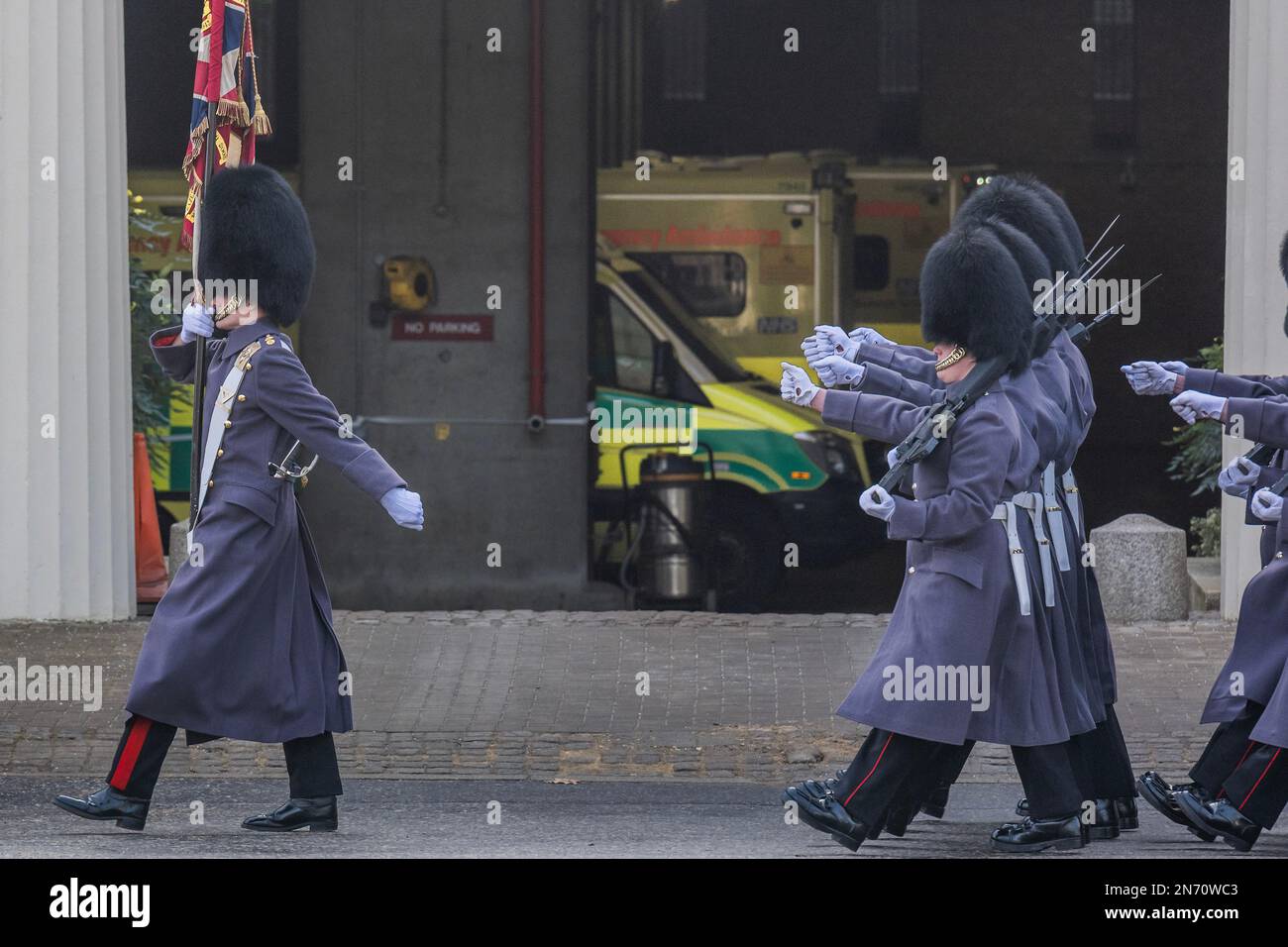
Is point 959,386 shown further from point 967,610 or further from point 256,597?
point 256,597

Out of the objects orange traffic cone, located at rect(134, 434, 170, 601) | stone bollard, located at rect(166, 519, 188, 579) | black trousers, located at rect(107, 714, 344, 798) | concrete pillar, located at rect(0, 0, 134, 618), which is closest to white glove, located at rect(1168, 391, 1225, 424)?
black trousers, located at rect(107, 714, 344, 798)

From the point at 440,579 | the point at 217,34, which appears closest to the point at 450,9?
the point at 440,579

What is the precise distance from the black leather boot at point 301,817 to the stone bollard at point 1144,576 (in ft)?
17.4

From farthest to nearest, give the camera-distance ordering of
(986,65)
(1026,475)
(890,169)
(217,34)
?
(986,65) → (890,169) → (217,34) → (1026,475)

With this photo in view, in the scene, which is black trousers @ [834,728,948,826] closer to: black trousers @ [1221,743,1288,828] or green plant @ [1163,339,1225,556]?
black trousers @ [1221,743,1288,828]

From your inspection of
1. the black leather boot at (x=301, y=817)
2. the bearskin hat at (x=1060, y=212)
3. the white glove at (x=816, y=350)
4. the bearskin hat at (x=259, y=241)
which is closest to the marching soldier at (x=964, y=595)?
the white glove at (x=816, y=350)

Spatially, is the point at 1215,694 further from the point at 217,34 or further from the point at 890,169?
the point at 890,169

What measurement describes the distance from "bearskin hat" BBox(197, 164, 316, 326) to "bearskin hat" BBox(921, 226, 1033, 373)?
1.97m

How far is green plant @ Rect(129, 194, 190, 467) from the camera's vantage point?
12.0 metres

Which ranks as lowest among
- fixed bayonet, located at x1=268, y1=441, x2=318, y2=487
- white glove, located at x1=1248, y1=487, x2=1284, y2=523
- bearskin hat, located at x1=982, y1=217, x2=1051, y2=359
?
white glove, located at x1=1248, y1=487, x2=1284, y2=523

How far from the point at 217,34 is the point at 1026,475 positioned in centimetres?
306

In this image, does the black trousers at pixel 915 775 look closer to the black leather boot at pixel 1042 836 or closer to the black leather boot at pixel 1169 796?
the black leather boot at pixel 1042 836

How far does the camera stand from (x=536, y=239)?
1296cm

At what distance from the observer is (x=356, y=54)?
512 inches
